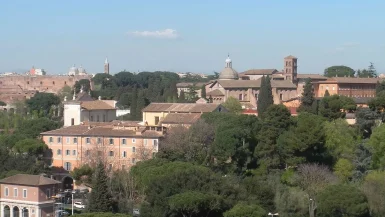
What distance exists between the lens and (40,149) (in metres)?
40.8

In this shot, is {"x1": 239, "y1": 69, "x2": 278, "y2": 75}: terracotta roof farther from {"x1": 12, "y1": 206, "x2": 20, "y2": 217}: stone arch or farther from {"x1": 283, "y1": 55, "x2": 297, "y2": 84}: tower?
{"x1": 12, "y1": 206, "x2": 20, "y2": 217}: stone arch

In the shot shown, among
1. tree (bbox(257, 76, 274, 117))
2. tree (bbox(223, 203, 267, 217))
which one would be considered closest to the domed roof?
tree (bbox(257, 76, 274, 117))

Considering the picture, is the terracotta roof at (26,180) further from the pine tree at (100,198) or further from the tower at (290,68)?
the tower at (290,68)

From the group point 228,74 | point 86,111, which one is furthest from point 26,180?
point 228,74

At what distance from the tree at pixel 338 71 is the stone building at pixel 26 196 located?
59038 mm

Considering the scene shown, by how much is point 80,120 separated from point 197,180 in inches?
851

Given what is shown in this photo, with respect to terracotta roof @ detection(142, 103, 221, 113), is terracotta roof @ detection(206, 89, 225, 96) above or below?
above

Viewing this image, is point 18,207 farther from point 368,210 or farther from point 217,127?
point 368,210

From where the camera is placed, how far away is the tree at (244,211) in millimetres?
25641

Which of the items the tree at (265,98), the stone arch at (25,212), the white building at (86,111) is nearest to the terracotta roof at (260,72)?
the white building at (86,111)

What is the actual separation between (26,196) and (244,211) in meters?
10.6

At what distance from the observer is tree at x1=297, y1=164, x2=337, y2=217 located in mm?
31031

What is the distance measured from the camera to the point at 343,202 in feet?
90.8

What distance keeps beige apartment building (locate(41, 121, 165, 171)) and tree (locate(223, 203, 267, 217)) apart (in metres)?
11.9
